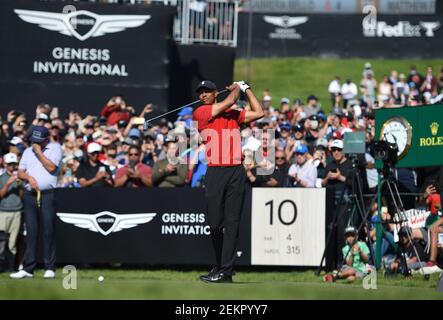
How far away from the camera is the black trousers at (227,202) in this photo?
1288 cm

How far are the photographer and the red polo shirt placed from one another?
140 inches

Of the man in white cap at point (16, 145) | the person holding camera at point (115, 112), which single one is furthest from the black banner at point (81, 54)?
the man in white cap at point (16, 145)

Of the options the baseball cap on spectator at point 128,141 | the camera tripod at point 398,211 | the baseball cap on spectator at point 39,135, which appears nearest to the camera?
the camera tripod at point 398,211

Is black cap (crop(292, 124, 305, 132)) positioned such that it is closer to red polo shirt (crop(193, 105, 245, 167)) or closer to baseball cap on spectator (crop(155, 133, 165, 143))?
baseball cap on spectator (crop(155, 133, 165, 143))

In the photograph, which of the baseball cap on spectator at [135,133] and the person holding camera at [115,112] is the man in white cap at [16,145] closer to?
the baseball cap on spectator at [135,133]

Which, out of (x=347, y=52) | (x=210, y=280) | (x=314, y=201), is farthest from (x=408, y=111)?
(x=347, y=52)

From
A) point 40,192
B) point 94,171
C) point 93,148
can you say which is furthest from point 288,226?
point 40,192

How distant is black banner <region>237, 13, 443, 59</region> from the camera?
1455 inches

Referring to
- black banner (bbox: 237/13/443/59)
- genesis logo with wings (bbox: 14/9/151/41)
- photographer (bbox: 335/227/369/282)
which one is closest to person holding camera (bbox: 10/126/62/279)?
photographer (bbox: 335/227/369/282)

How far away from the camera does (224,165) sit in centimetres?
1285

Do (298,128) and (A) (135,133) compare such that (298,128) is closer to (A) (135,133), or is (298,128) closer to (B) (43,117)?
(A) (135,133)

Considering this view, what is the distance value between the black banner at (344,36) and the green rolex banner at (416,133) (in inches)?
767
